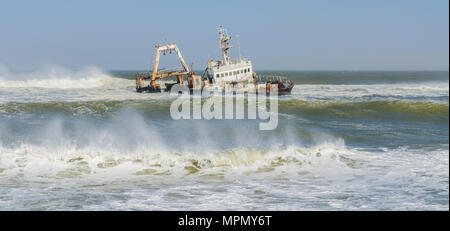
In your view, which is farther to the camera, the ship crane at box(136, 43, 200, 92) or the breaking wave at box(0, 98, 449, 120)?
the ship crane at box(136, 43, 200, 92)

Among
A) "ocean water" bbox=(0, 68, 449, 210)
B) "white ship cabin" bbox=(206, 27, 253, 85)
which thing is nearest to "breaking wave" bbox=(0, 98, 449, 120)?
"ocean water" bbox=(0, 68, 449, 210)

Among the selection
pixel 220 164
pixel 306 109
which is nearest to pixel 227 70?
pixel 306 109

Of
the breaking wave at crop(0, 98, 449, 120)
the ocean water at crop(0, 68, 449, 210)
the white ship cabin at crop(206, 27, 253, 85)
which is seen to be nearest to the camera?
the ocean water at crop(0, 68, 449, 210)

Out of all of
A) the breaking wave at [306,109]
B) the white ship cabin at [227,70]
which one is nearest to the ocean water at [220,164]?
the breaking wave at [306,109]

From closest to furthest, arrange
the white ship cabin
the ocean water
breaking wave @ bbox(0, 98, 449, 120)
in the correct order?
the ocean water < breaking wave @ bbox(0, 98, 449, 120) < the white ship cabin

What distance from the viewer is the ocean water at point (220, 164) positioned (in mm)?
6961

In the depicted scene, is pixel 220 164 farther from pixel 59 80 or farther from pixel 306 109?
pixel 59 80

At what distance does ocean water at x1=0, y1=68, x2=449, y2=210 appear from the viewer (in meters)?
6.96

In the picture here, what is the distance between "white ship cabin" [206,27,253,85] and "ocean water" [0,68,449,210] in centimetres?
1938

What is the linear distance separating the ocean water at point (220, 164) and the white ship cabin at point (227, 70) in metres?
19.4

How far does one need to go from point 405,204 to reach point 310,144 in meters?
6.35

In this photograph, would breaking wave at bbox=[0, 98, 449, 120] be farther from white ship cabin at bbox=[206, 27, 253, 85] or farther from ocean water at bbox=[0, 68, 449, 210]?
white ship cabin at bbox=[206, 27, 253, 85]
